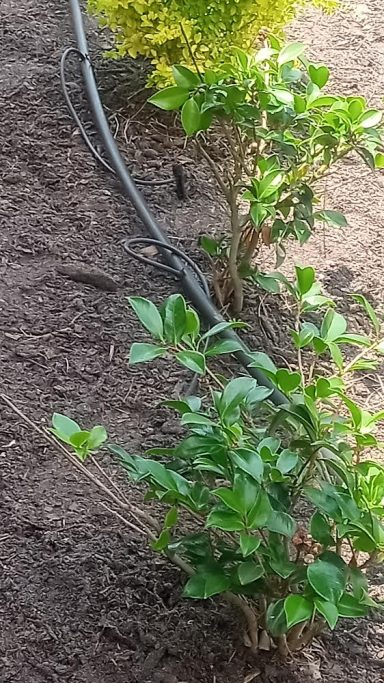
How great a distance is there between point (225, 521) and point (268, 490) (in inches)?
4.3

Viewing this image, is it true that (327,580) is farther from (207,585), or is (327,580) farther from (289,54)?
(289,54)

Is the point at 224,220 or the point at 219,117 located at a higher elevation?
the point at 219,117

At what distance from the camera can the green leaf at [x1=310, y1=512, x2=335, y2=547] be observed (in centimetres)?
134

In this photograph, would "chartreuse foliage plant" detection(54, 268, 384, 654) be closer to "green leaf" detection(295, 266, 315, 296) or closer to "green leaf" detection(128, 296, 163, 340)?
"green leaf" detection(128, 296, 163, 340)

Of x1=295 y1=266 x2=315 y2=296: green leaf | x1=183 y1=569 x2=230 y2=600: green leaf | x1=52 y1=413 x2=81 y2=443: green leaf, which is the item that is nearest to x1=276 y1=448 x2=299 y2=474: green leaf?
x1=183 y1=569 x2=230 y2=600: green leaf

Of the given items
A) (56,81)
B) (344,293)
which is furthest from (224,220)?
(56,81)

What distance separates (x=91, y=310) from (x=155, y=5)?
3.47 feet

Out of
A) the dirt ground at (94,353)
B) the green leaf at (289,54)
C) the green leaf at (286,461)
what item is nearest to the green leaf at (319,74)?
the green leaf at (289,54)

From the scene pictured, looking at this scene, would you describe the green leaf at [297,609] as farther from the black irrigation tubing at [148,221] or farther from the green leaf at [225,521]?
the black irrigation tubing at [148,221]

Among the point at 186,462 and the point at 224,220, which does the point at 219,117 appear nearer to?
the point at 224,220

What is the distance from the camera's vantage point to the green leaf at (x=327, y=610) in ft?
3.97

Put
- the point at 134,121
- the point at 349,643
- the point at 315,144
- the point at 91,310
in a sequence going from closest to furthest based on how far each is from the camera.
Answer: the point at 349,643 < the point at 315,144 < the point at 91,310 < the point at 134,121

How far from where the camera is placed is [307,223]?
2.11 meters

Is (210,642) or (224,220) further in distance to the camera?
(224,220)
